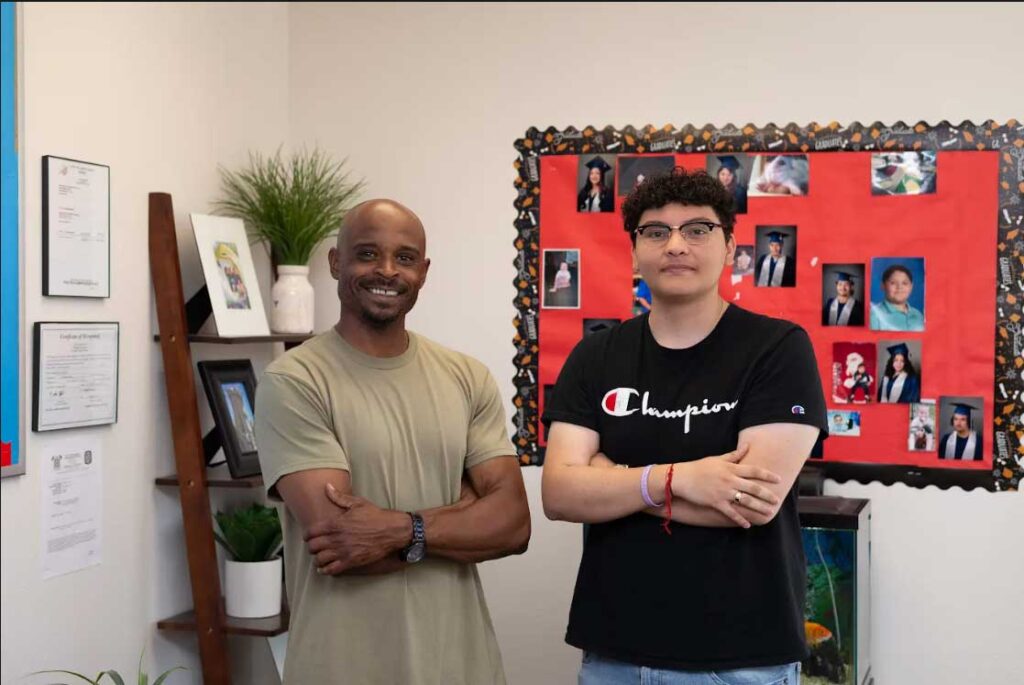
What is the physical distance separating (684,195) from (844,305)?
4.53 ft

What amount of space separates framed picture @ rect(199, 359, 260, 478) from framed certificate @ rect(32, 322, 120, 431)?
0.29 m

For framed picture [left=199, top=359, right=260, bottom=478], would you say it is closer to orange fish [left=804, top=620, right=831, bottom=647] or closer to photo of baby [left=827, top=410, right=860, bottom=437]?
orange fish [left=804, top=620, right=831, bottom=647]

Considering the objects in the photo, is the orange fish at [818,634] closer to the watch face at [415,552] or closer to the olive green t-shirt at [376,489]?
the olive green t-shirt at [376,489]

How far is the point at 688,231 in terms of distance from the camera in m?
2.03

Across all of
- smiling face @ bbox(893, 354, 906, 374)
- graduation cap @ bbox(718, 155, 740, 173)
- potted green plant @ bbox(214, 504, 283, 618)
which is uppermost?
graduation cap @ bbox(718, 155, 740, 173)

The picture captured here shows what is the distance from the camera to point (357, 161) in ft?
11.9

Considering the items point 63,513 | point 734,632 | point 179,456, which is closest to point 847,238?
point 734,632

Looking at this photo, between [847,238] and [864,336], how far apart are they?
11.1 inches

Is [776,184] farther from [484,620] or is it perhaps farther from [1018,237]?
[484,620]

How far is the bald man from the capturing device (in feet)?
6.59

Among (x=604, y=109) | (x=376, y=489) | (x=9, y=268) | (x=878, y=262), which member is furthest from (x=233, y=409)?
(x=878, y=262)

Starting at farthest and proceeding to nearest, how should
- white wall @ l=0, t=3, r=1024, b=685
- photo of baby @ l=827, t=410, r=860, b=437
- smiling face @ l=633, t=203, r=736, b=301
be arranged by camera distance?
photo of baby @ l=827, t=410, r=860, b=437 < white wall @ l=0, t=3, r=1024, b=685 < smiling face @ l=633, t=203, r=736, b=301

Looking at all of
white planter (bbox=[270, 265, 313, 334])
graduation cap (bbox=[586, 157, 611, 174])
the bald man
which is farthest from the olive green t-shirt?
graduation cap (bbox=[586, 157, 611, 174])

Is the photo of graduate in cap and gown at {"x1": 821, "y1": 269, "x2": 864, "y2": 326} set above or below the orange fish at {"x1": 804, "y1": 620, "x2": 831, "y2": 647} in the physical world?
above
